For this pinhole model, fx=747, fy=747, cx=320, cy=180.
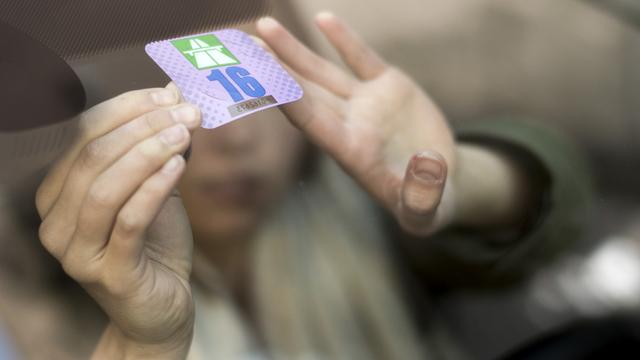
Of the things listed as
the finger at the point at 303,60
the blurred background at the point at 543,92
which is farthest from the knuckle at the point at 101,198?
the blurred background at the point at 543,92

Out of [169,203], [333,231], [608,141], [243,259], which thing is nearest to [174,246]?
[169,203]

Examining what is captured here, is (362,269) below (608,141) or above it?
below

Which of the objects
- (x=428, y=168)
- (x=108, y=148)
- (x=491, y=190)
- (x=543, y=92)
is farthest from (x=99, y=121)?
(x=543, y=92)

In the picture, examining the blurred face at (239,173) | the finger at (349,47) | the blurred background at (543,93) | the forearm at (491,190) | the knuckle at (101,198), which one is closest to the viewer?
the knuckle at (101,198)

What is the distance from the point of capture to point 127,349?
551 millimetres

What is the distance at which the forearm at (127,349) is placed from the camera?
0.55 metres

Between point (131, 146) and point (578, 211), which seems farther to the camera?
point (578, 211)

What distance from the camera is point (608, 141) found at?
1263 mm

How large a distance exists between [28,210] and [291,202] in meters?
0.36

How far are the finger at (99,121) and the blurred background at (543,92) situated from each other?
54cm

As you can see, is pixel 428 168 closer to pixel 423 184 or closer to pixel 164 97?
pixel 423 184

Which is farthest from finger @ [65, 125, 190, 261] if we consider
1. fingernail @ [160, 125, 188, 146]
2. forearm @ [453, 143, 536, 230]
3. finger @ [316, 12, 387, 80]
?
forearm @ [453, 143, 536, 230]

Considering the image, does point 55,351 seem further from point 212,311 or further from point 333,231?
point 333,231

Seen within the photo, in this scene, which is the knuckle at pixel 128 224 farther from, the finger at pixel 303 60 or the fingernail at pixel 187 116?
the finger at pixel 303 60
